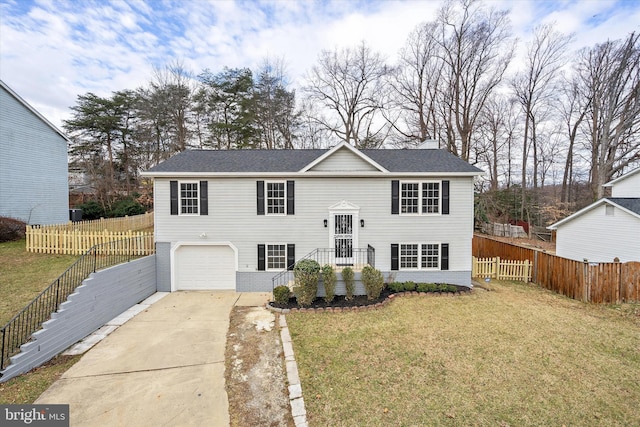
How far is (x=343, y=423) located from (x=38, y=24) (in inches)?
771

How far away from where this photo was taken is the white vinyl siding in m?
11.0

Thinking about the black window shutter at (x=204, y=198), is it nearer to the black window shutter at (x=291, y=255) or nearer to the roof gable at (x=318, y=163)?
the roof gable at (x=318, y=163)

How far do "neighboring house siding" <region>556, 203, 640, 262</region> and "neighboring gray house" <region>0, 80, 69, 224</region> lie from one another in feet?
104

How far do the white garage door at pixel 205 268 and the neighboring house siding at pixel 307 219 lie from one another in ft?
1.64

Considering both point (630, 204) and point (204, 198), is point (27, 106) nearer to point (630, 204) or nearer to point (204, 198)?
point (204, 198)

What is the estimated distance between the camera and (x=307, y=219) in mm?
11078

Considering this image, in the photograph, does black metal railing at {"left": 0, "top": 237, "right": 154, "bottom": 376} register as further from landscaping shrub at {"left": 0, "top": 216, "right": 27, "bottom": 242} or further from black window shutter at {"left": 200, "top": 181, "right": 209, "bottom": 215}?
landscaping shrub at {"left": 0, "top": 216, "right": 27, "bottom": 242}

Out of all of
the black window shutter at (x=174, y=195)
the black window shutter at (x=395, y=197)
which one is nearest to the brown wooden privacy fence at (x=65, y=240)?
the black window shutter at (x=174, y=195)

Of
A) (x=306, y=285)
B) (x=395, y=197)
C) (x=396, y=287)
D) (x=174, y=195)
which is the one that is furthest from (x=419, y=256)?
(x=174, y=195)

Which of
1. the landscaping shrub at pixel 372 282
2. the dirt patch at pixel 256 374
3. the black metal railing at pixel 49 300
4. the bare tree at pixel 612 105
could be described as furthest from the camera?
the bare tree at pixel 612 105

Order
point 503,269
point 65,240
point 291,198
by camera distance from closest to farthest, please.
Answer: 1. point 291,198
2. point 65,240
3. point 503,269

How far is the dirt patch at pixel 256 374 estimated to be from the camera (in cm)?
443

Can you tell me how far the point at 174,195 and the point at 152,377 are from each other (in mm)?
7334

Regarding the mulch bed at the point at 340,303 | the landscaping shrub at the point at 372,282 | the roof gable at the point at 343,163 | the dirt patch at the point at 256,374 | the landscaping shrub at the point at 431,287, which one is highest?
the roof gable at the point at 343,163
